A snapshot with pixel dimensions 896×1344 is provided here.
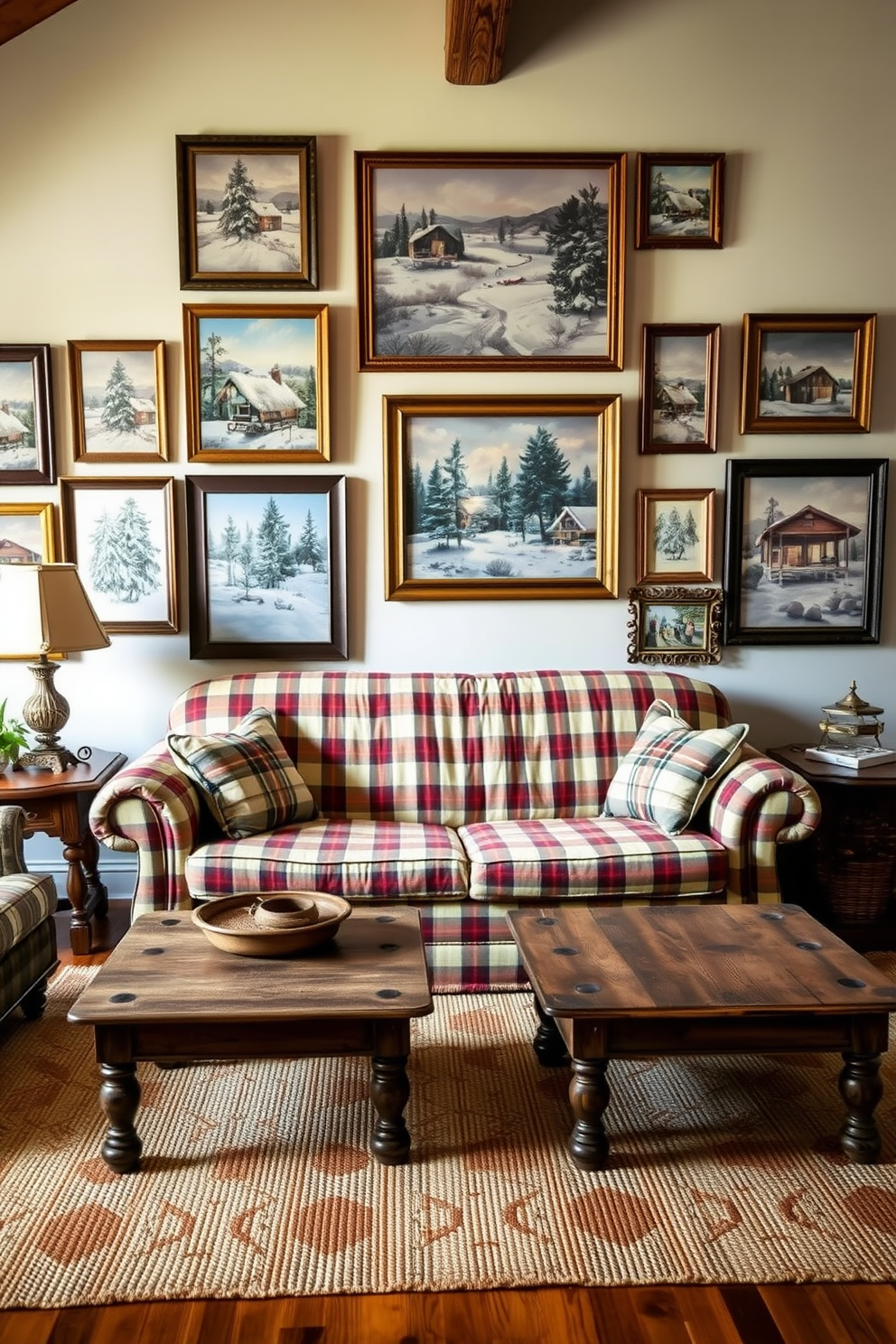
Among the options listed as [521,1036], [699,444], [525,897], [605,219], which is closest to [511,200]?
[605,219]

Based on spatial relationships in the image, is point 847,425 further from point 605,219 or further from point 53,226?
point 53,226

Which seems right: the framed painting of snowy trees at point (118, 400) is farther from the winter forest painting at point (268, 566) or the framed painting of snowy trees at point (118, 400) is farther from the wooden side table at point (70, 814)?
the wooden side table at point (70, 814)

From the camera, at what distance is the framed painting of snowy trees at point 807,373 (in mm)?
3994

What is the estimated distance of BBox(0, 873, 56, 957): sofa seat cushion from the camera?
2766 mm

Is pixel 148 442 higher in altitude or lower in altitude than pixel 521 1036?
higher

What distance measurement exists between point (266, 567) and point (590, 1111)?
8.02 feet

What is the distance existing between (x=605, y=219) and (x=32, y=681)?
2.83 meters

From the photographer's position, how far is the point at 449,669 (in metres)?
4.13

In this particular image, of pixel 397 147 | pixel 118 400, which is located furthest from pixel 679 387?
pixel 118 400

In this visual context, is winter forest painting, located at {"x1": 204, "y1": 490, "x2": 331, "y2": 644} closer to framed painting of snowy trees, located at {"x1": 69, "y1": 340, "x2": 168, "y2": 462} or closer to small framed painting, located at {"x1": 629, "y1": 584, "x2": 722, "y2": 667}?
framed painting of snowy trees, located at {"x1": 69, "y1": 340, "x2": 168, "y2": 462}

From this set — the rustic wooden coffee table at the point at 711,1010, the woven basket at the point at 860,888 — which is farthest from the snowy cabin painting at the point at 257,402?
the woven basket at the point at 860,888

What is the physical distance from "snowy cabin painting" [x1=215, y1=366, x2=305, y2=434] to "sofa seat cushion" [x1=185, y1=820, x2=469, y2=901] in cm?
163

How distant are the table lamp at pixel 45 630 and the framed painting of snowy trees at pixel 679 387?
7.14 ft

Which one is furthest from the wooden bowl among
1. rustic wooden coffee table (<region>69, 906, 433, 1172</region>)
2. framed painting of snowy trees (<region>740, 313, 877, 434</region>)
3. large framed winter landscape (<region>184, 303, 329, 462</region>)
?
framed painting of snowy trees (<region>740, 313, 877, 434</region>)
